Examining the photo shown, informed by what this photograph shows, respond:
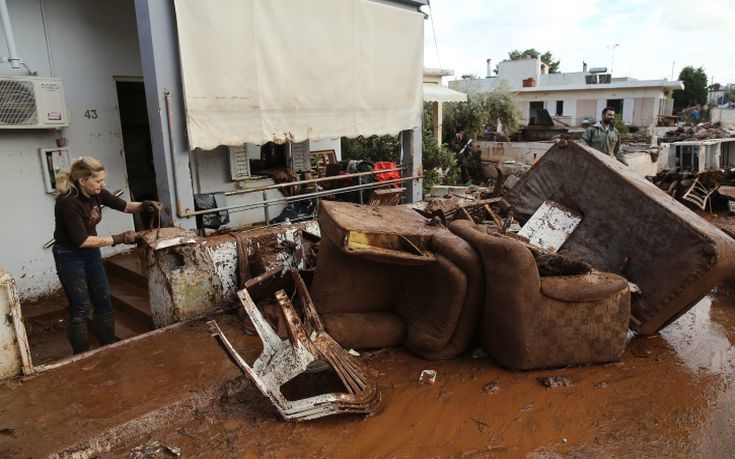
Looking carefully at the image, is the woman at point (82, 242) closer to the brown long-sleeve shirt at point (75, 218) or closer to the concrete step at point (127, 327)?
the brown long-sleeve shirt at point (75, 218)

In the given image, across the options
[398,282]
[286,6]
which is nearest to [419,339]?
[398,282]

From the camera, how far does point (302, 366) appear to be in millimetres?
3383

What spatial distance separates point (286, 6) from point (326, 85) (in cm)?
101

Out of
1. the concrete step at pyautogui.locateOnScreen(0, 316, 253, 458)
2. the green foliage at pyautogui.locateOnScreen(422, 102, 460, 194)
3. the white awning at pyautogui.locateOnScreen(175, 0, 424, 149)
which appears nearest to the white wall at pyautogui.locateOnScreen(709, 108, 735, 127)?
the green foliage at pyautogui.locateOnScreen(422, 102, 460, 194)

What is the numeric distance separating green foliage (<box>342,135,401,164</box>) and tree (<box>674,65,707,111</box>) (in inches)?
1549

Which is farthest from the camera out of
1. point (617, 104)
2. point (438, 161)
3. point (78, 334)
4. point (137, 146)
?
point (617, 104)

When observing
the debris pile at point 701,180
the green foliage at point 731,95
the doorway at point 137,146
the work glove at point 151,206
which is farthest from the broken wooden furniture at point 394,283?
the green foliage at point 731,95

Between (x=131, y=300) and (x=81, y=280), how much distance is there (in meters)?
1.39

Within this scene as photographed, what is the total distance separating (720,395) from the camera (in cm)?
364

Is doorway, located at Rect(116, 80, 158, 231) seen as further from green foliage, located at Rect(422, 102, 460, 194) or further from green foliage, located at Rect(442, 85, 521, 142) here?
green foliage, located at Rect(442, 85, 521, 142)

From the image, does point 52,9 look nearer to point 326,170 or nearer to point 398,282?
point 326,170

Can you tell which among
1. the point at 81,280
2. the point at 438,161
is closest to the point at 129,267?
the point at 81,280

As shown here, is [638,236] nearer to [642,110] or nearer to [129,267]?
[129,267]

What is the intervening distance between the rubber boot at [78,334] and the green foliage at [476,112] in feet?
52.4
